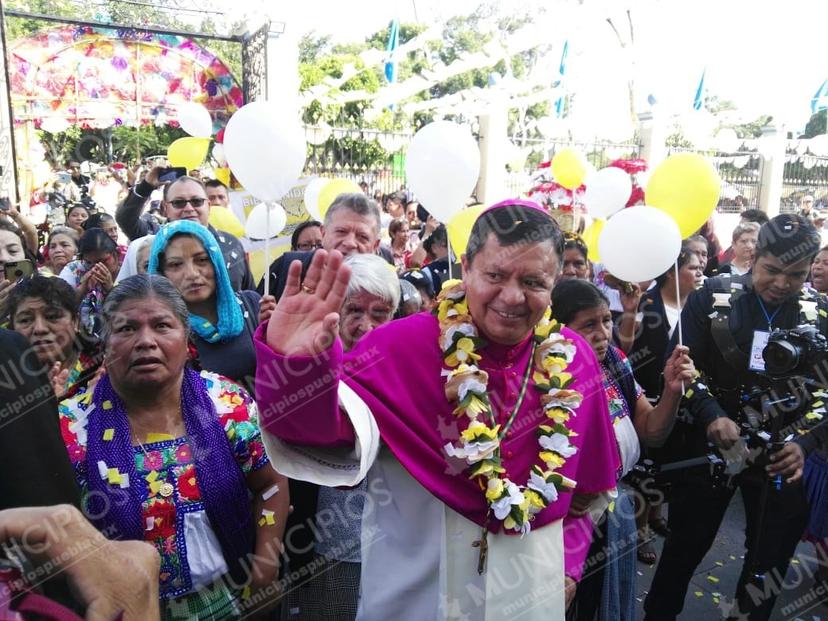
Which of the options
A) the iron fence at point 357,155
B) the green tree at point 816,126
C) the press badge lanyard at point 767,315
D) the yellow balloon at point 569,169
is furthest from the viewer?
the green tree at point 816,126

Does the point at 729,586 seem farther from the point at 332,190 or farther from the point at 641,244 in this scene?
the point at 332,190

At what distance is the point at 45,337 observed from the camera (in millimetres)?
2848

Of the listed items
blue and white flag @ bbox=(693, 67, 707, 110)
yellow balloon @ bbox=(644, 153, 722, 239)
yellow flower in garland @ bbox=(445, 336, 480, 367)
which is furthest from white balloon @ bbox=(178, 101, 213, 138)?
blue and white flag @ bbox=(693, 67, 707, 110)

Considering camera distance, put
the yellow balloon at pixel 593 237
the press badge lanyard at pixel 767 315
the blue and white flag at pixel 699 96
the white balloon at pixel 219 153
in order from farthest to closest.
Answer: the blue and white flag at pixel 699 96 → the white balloon at pixel 219 153 → the yellow balloon at pixel 593 237 → the press badge lanyard at pixel 767 315

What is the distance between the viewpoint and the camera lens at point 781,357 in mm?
2727

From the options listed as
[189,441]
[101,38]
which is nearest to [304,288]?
[189,441]

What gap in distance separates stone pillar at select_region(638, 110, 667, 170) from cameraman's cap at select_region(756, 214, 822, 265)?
12.9 m

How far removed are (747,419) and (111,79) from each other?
1222 centimetres

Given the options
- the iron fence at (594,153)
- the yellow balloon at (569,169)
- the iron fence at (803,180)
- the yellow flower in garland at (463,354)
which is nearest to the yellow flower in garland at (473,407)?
the yellow flower in garland at (463,354)

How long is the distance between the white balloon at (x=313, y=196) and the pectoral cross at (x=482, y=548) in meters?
4.52

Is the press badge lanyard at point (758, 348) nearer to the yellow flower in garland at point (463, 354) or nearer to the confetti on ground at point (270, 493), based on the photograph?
the yellow flower in garland at point (463, 354)

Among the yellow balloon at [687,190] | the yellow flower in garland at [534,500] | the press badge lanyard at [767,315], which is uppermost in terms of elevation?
the yellow balloon at [687,190]

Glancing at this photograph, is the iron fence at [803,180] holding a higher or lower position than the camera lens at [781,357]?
higher

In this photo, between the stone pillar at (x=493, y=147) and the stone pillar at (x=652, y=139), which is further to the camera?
the stone pillar at (x=652, y=139)
